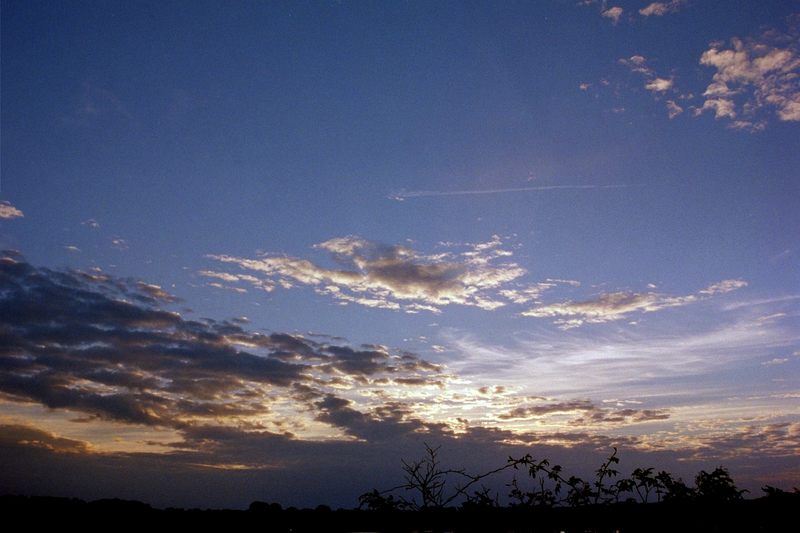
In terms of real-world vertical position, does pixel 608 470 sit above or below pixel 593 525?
Answer: above

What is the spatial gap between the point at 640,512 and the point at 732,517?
1096 mm

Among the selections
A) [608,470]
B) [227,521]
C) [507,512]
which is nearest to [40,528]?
[227,521]

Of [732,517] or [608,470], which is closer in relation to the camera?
[732,517]

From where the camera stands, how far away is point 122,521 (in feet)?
15.5

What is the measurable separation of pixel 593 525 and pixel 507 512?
1074 millimetres

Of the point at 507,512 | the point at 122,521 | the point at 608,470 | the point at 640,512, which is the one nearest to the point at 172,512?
the point at 122,521

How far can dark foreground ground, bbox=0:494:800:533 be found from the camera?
4879mm

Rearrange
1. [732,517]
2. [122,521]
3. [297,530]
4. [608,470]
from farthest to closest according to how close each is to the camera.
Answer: [608,470]
[732,517]
[297,530]
[122,521]

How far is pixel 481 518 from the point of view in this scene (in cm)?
632

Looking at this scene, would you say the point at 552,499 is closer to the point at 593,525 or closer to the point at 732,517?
the point at 593,525

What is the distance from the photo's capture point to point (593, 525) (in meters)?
6.28

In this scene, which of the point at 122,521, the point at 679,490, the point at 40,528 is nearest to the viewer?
the point at 40,528

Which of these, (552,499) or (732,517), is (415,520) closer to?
(552,499)

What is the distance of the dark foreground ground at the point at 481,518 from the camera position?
16.0 ft
